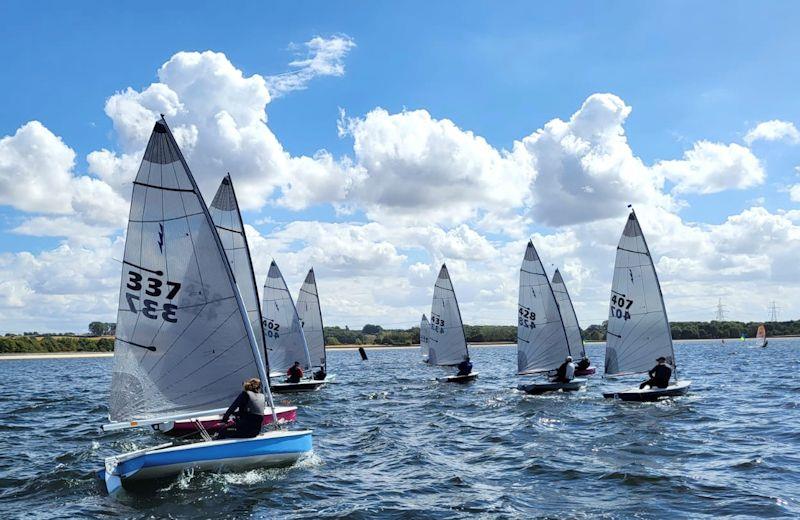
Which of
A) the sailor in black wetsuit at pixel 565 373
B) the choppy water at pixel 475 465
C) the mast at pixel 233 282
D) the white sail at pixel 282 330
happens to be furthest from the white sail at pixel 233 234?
the sailor in black wetsuit at pixel 565 373

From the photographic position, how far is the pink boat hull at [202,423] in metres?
19.0

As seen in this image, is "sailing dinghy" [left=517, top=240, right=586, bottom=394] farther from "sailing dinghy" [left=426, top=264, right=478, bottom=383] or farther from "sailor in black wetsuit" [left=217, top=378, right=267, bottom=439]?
"sailor in black wetsuit" [left=217, top=378, right=267, bottom=439]

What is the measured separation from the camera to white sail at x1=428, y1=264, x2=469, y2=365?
142ft

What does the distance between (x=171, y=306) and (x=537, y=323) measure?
23.4 m

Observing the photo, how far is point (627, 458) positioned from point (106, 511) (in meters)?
11.8

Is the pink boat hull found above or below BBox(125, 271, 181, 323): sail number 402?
below

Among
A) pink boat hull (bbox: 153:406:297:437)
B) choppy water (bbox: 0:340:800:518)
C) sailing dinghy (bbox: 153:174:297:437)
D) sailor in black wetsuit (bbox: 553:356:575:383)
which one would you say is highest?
sailing dinghy (bbox: 153:174:297:437)

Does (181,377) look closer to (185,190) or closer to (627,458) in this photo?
(185,190)

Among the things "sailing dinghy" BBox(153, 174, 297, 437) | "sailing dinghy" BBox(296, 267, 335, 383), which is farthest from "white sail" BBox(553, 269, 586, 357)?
"sailing dinghy" BBox(153, 174, 297, 437)

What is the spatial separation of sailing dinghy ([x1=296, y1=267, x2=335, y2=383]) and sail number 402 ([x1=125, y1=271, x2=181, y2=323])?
27.1 m

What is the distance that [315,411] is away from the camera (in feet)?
89.4

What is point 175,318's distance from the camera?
15531mm

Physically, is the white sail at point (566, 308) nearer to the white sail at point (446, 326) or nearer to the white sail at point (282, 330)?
the white sail at point (446, 326)

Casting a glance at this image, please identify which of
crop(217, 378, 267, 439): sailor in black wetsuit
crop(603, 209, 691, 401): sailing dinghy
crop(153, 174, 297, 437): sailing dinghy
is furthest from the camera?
crop(603, 209, 691, 401): sailing dinghy
